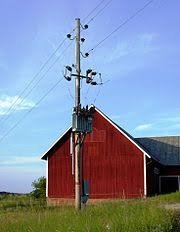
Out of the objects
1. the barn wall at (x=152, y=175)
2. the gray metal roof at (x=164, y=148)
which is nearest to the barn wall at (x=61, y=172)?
the barn wall at (x=152, y=175)

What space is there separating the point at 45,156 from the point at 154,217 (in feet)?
111

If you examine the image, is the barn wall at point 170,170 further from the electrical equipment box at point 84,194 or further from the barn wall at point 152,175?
the electrical equipment box at point 84,194

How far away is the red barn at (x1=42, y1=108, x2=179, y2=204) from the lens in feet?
135

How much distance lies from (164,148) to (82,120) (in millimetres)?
29155

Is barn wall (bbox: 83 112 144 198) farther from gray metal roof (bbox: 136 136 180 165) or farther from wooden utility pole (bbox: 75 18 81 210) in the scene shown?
wooden utility pole (bbox: 75 18 81 210)

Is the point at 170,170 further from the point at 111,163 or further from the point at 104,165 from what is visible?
the point at 104,165

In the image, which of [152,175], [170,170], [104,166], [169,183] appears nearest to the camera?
[104,166]

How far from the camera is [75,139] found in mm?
22766

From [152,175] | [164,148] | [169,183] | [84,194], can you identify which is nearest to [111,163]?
[152,175]

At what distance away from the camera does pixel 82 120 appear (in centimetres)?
2211

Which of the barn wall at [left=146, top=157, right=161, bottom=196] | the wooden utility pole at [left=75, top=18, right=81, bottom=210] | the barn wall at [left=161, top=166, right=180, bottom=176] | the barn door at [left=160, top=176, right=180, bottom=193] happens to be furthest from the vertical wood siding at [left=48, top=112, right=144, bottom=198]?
the wooden utility pole at [left=75, top=18, right=81, bottom=210]

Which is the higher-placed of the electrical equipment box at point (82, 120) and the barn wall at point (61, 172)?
the electrical equipment box at point (82, 120)

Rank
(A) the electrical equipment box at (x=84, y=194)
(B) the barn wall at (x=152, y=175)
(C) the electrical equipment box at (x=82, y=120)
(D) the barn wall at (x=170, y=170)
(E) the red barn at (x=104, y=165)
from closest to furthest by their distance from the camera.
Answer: (A) the electrical equipment box at (x=84, y=194) < (C) the electrical equipment box at (x=82, y=120) < (E) the red barn at (x=104, y=165) < (B) the barn wall at (x=152, y=175) < (D) the barn wall at (x=170, y=170)

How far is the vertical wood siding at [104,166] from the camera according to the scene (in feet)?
135
